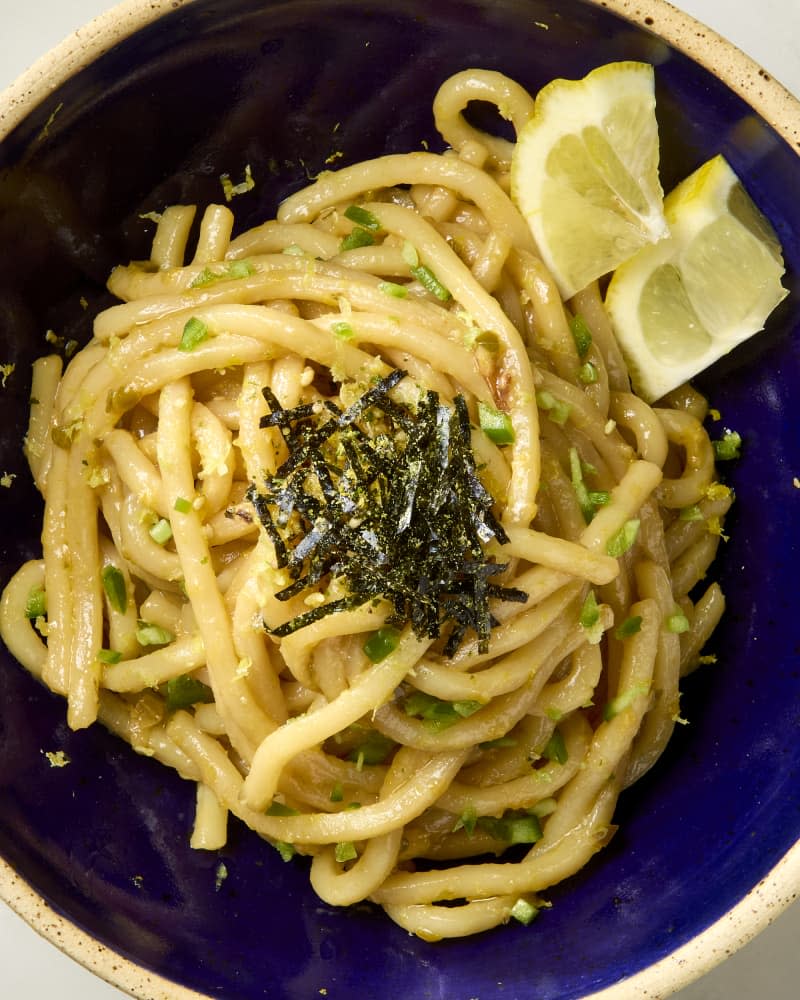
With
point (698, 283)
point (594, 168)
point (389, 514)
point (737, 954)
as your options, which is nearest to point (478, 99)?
point (594, 168)

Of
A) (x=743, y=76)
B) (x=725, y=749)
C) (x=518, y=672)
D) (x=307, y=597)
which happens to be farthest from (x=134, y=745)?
(x=743, y=76)

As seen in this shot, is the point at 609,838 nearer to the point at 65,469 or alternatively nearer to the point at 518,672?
the point at 518,672

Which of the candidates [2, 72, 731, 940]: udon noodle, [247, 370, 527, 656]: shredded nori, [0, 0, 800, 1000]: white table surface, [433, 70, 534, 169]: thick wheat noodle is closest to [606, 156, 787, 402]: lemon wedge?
[2, 72, 731, 940]: udon noodle

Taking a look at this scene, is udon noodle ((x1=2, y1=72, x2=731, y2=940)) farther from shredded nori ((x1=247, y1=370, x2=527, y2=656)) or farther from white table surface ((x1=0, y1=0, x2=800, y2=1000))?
white table surface ((x1=0, y1=0, x2=800, y2=1000))

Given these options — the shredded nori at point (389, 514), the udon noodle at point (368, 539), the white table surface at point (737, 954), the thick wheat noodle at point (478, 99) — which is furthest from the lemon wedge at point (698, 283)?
the white table surface at point (737, 954)

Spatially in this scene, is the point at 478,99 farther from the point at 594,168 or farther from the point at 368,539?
the point at 368,539

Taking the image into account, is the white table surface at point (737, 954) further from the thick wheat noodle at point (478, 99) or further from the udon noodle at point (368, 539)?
the thick wheat noodle at point (478, 99)
